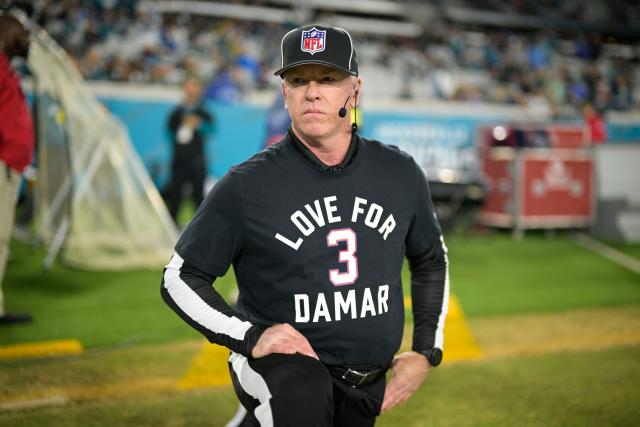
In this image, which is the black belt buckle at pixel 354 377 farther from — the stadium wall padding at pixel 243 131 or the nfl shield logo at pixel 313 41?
the stadium wall padding at pixel 243 131

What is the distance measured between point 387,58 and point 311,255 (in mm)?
21206

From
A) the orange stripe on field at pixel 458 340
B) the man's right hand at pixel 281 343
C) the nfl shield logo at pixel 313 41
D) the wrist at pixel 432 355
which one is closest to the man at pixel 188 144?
the orange stripe on field at pixel 458 340

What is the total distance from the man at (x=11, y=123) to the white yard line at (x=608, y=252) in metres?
7.25

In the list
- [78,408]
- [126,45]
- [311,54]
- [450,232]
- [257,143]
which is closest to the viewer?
[311,54]

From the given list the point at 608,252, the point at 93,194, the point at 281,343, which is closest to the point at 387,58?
the point at 608,252

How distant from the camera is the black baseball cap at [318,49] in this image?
2186 mm

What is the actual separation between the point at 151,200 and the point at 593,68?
19982mm

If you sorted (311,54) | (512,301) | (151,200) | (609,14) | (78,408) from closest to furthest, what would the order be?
(311,54) < (78,408) < (512,301) < (151,200) < (609,14)

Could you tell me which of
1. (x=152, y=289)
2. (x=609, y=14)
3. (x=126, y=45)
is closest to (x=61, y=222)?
(x=152, y=289)

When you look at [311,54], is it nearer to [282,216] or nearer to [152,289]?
[282,216]

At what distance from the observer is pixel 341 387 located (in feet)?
7.43

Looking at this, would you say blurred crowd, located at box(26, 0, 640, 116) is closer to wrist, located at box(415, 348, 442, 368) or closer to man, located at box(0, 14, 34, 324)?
man, located at box(0, 14, 34, 324)

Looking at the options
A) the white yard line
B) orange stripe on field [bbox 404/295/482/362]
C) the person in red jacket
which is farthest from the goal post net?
the person in red jacket

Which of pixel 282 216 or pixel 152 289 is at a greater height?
pixel 282 216
